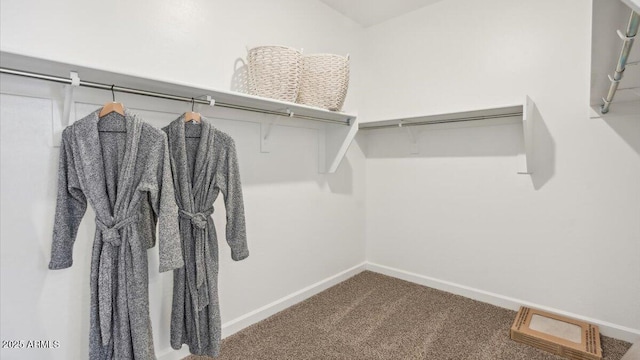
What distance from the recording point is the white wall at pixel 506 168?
175cm

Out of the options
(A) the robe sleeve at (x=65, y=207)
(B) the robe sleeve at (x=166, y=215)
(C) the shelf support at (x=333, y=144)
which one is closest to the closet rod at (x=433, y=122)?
(C) the shelf support at (x=333, y=144)

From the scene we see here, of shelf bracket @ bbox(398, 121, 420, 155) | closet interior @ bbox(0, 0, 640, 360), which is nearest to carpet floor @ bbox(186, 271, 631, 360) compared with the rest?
closet interior @ bbox(0, 0, 640, 360)

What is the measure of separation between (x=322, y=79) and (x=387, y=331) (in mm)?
1533

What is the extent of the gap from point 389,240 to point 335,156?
930mm

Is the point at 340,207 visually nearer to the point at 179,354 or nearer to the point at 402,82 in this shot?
the point at 402,82

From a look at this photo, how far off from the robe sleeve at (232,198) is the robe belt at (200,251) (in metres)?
0.12

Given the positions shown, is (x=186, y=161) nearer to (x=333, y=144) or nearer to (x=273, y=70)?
(x=273, y=70)

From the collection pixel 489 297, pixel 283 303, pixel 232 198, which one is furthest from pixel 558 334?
pixel 232 198

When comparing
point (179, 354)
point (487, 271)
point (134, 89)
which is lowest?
point (179, 354)

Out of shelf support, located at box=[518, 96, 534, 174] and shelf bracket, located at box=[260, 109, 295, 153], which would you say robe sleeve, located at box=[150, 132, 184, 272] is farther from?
shelf support, located at box=[518, 96, 534, 174]

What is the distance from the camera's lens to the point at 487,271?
7.18ft

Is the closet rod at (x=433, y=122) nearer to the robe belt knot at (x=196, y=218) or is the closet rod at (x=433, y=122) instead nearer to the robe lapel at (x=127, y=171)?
the robe belt knot at (x=196, y=218)

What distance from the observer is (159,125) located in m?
1.49

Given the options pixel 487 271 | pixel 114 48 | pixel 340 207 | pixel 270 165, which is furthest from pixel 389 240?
pixel 114 48
